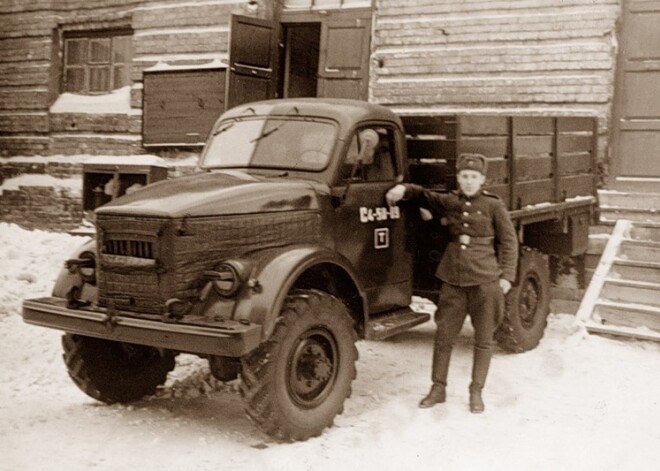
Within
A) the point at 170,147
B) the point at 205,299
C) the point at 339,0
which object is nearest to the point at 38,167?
the point at 170,147

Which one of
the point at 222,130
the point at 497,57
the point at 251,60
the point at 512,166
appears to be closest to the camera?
the point at 222,130

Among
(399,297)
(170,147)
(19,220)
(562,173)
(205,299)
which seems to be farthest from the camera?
(19,220)

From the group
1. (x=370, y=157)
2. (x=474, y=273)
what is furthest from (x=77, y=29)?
(x=474, y=273)

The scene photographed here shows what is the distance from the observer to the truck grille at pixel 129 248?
4.76 meters

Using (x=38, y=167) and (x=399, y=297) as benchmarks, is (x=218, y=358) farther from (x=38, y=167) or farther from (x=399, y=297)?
(x=38, y=167)

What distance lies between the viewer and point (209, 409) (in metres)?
5.55

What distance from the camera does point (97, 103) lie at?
13.0 metres

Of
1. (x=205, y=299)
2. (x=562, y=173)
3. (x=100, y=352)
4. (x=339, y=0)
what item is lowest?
(x=100, y=352)

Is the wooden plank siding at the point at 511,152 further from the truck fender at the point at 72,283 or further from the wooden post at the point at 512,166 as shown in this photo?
the truck fender at the point at 72,283

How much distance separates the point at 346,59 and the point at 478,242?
237 inches

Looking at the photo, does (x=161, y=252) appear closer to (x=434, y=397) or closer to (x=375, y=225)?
(x=375, y=225)

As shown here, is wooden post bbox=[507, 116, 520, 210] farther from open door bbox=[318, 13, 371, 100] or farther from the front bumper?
open door bbox=[318, 13, 371, 100]

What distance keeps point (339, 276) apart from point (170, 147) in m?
6.95

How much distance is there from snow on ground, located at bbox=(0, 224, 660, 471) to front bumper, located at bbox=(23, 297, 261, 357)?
1.96 ft
